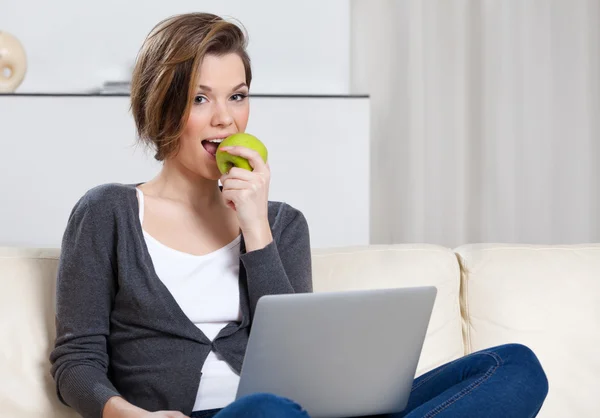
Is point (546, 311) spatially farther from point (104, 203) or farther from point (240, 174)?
point (104, 203)

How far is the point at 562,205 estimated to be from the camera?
3.99 m

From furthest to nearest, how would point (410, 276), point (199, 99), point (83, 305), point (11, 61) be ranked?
1. point (11, 61)
2. point (410, 276)
3. point (199, 99)
4. point (83, 305)

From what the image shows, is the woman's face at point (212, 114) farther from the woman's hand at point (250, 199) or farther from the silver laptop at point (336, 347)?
the silver laptop at point (336, 347)

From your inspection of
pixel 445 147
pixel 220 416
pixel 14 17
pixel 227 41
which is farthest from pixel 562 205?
pixel 220 416

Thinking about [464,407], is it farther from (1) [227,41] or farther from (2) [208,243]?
(1) [227,41]

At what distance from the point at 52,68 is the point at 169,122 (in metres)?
2.39

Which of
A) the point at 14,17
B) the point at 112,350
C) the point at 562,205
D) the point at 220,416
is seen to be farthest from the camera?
the point at 562,205

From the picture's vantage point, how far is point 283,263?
5.31 ft

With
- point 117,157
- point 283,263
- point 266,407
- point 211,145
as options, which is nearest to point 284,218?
point 283,263

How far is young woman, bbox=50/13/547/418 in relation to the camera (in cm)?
142

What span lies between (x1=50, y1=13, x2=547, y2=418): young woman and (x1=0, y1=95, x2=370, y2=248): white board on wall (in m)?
1.48

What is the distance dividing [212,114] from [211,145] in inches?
2.2

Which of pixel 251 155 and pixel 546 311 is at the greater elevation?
pixel 251 155

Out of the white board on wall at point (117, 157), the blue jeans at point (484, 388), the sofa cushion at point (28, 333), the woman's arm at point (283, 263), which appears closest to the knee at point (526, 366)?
the blue jeans at point (484, 388)
